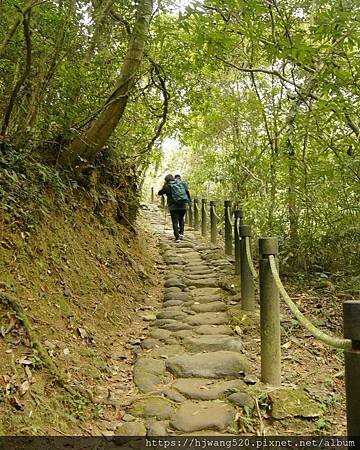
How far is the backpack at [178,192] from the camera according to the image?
10375 millimetres

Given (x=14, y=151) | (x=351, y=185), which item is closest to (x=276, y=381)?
(x=351, y=185)

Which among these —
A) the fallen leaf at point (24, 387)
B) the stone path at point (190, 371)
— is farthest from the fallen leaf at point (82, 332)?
the fallen leaf at point (24, 387)

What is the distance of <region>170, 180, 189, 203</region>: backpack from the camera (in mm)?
10375

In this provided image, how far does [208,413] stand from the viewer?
9.95 feet

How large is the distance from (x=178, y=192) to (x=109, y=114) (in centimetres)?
474

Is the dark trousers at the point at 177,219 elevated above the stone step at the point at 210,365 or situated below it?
above

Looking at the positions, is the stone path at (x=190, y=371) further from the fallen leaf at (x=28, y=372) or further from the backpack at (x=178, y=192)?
the backpack at (x=178, y=192)

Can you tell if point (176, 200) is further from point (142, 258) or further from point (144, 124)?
point (142, 258)

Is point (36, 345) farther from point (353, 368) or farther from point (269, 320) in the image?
point (353, 368)

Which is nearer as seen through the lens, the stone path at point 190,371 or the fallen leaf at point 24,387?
the fallen leaf at point 24,387

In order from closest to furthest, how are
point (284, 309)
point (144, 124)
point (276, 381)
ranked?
point (276, 381), point (284, 309), point (144, 124)

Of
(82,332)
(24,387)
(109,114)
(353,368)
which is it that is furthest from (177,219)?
(353,368)

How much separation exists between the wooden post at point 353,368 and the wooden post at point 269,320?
72.2 inches

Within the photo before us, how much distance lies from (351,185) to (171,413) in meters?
3.93
